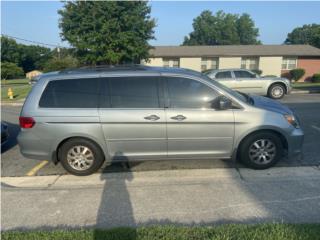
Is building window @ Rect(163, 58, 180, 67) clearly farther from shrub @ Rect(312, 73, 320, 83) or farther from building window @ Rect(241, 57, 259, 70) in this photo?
shrub @ Rect(312, 73, 320, 83)

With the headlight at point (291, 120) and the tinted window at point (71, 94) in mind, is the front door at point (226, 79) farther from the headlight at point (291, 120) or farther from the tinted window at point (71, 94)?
the tinted window at point (71, 94)

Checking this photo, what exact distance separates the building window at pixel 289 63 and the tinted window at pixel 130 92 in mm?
29524

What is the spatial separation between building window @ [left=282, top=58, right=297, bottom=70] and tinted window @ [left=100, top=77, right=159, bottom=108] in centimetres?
2952

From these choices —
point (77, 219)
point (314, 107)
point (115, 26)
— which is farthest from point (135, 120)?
point (115, 26)

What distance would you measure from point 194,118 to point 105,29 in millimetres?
15636

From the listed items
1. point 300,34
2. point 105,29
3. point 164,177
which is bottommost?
point 164,177

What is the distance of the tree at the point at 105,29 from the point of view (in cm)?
1888

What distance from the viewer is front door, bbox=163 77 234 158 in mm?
4621

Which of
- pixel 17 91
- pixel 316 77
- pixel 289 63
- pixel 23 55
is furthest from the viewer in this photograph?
pixel 23 55

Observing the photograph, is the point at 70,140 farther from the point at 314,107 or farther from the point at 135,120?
the point at 314,107

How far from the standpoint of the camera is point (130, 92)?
4.70 metres

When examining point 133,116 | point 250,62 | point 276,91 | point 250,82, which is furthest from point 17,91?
point 250,62

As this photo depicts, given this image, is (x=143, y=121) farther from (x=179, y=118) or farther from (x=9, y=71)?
(x=9, y=71)

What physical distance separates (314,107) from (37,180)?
1044 centimetres
